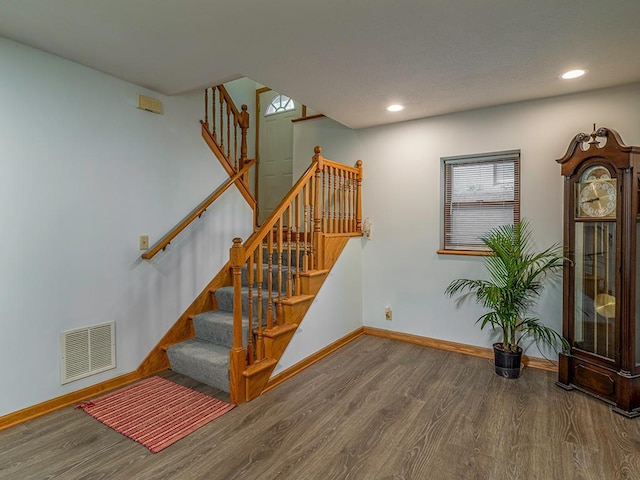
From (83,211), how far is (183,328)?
1.35 m

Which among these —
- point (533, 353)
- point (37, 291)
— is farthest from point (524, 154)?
point (37, 291)

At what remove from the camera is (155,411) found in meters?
2.34

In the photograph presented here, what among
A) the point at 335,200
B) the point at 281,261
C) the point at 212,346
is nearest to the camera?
the point at 212,346

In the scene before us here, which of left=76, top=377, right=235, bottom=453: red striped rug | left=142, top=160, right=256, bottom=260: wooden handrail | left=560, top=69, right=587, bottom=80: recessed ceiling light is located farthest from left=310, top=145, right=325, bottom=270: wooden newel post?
left=560, top=69, right=587, bottom=80: recessed ceiling light

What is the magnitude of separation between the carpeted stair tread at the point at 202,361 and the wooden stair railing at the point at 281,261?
20cm

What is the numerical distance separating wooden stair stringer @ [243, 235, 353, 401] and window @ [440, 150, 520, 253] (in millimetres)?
1233

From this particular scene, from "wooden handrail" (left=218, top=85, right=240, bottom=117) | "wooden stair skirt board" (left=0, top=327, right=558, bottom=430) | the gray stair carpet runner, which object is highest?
"wooden handrail" (left=218, top=85, right=240, bottom=117)

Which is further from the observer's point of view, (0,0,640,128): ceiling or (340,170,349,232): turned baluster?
(340,170,349,232): turned baluster

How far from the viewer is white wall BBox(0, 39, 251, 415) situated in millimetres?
2197

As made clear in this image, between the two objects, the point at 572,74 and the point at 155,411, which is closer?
the point at 155,411

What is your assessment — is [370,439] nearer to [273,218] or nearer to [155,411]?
[155,411]

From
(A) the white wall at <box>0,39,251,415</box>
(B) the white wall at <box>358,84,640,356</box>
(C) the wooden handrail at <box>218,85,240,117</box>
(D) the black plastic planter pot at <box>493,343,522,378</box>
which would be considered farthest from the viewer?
(C) the wooden handrail at <box>218,85,240,117</box>

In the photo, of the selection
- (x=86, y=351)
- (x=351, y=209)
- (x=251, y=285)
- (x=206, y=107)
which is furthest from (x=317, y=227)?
(x=86, y=351)

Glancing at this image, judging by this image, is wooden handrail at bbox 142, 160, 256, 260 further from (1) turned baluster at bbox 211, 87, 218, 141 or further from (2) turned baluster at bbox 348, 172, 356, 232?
(2) turned baluster at bbox 348, 172, 356, 232
